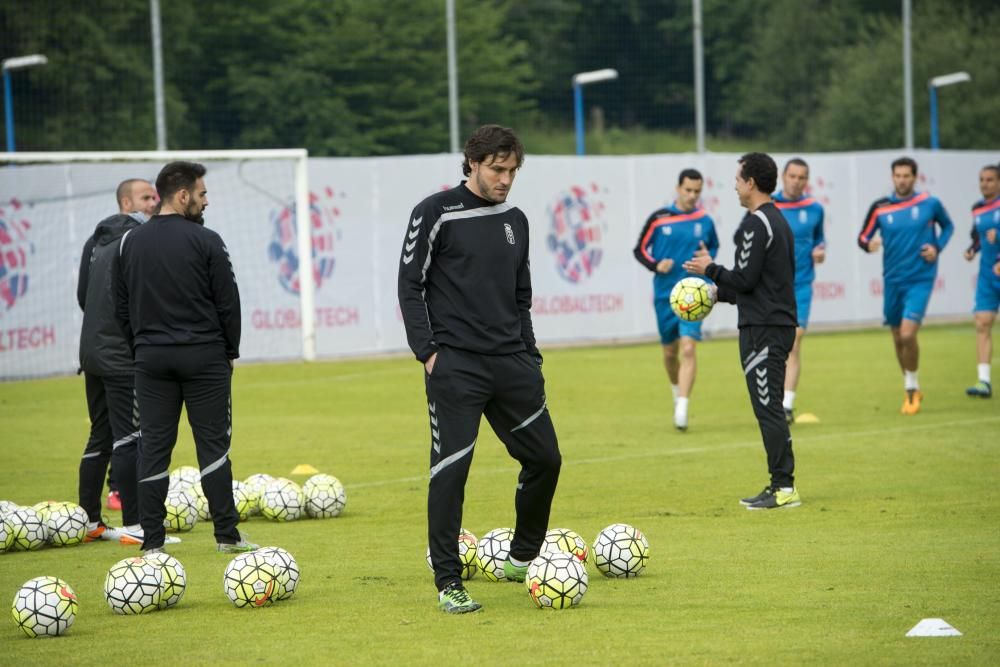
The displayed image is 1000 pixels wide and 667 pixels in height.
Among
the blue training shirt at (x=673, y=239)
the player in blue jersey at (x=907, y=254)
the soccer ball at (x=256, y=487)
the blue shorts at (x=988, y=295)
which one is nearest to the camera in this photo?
the soccer ball at (x=256, y=487)

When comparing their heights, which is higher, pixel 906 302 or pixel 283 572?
pixel 906 302

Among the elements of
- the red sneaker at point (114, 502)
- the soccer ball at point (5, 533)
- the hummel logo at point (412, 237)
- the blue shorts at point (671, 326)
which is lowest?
the red sneaker at point (114, 502)

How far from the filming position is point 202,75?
2814cm

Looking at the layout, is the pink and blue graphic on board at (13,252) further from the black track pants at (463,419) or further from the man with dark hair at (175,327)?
the black track pants at (463,419)

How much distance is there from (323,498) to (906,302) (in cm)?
802

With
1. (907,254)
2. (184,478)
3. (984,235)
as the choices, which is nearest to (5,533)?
(184,478)

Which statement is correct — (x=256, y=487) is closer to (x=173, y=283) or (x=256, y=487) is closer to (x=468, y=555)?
(x=173, y=283)

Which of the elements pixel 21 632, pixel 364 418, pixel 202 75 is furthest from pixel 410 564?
pixel 202 75

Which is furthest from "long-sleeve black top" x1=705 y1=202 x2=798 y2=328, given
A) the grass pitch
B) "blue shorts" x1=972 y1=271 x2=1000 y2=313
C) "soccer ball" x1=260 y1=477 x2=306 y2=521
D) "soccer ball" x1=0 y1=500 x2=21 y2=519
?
"blue shorts" x1=972 y1=271 x2=1000 y2=313

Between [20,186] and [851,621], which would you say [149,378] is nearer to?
[851,621]

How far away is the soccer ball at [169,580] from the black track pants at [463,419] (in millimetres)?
1343

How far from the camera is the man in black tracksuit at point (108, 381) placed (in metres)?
9.52

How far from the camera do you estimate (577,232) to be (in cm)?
2638

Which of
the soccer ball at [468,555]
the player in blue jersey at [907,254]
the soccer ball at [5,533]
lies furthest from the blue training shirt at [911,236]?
the soccer ball at [5,533]
